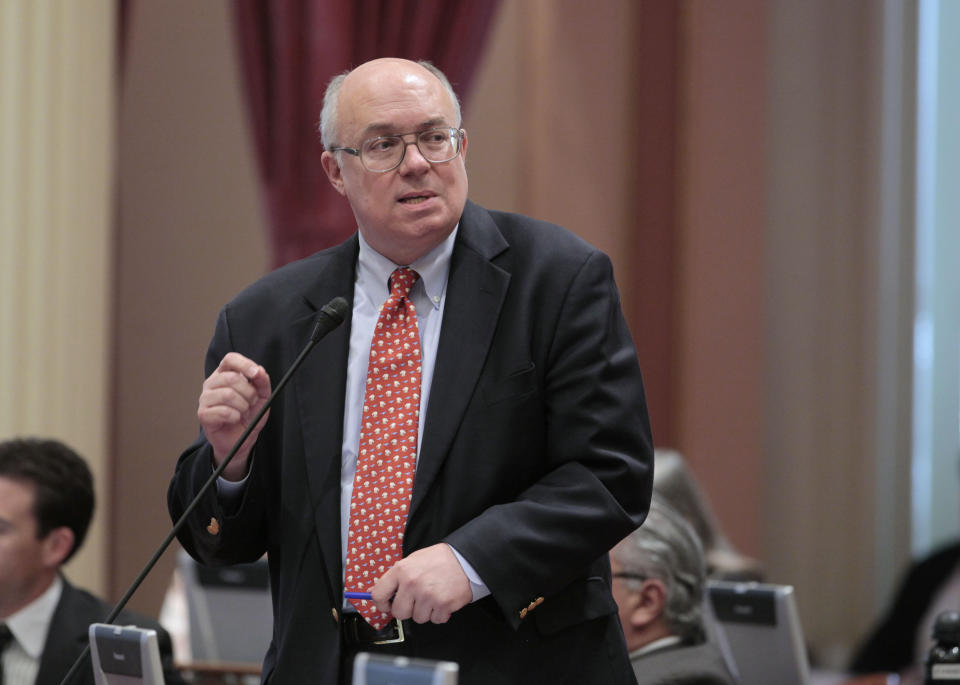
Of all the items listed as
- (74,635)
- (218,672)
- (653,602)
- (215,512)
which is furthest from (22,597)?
(653,602)

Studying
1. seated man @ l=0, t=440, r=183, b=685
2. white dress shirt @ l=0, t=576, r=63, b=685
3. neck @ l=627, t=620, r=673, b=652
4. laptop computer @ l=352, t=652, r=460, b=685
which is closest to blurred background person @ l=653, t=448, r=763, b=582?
neck @ l=627, t=620, r=673, b=652

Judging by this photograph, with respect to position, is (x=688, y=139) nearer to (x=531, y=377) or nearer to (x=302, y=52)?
(x=302, y=52)

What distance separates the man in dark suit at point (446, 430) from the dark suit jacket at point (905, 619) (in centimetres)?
388

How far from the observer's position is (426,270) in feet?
6.50

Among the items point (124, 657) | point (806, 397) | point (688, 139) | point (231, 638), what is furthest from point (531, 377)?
point (806, 397)

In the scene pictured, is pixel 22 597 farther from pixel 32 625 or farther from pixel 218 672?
pixel 218 672

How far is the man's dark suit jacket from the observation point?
1784 mm

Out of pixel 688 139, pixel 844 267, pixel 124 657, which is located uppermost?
pixel 688 139

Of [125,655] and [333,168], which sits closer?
[125,655]

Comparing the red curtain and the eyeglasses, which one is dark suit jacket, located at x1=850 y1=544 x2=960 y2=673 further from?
the eyeglasses

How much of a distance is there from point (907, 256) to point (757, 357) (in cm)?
76

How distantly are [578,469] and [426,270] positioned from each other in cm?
37

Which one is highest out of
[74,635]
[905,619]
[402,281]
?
[402,281]

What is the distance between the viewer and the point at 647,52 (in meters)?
5.63
